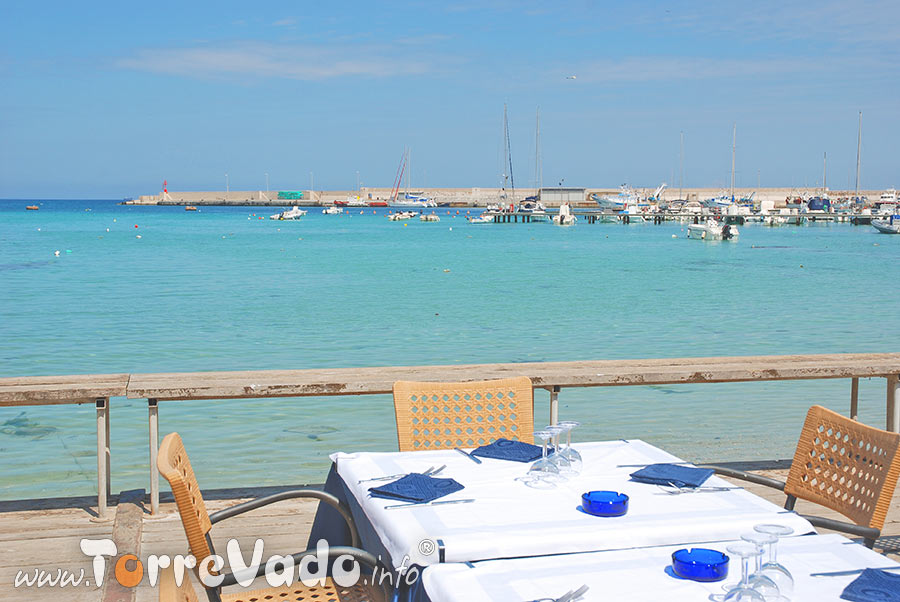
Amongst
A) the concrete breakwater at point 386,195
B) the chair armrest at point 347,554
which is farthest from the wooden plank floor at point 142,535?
the concrete breakwater at point 386,195

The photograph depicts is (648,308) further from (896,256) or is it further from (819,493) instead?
(896,256)

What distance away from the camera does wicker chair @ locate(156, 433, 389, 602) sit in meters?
2.60

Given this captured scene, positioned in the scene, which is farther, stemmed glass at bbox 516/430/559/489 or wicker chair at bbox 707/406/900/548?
wicker chair at bbox 707/406/900/548

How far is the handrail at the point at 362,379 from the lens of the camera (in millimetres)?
4766

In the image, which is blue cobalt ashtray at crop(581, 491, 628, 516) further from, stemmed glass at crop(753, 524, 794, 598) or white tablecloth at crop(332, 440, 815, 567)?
stemmed glass at crop(753, 524, 794, 598)

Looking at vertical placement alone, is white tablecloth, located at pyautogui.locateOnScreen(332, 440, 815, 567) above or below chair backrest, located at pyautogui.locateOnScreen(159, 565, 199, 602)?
below

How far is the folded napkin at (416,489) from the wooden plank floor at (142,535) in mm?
1489

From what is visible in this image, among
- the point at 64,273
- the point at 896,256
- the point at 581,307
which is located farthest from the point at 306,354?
the point at 896,256

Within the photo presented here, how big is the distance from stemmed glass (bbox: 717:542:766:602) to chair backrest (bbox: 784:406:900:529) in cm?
131

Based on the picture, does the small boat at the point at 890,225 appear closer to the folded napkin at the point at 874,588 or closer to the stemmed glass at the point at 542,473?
the stemmed glass at the point at 542,473

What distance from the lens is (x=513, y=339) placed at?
616 inches

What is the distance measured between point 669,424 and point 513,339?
675 cm

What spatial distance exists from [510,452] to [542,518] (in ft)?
2.57

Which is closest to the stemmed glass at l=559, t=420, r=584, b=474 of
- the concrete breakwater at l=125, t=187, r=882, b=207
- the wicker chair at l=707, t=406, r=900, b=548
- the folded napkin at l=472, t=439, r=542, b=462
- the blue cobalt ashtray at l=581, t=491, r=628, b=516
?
the folded napkin at l=472, t=439, r=542, b=462
